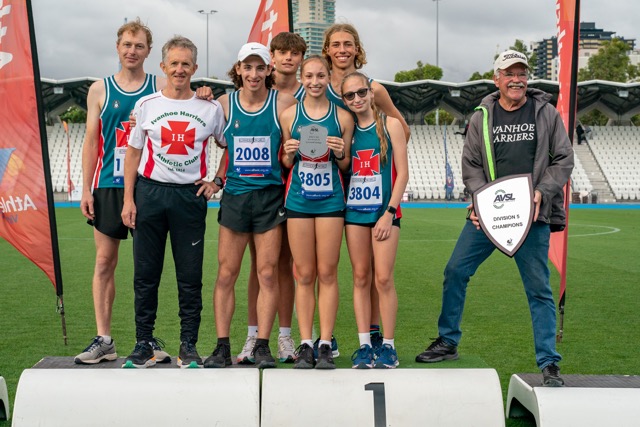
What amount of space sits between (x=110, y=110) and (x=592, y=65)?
243ft

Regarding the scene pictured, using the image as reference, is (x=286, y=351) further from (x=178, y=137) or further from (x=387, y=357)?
(x=178, y=137)

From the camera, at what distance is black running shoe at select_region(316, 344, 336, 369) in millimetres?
4719

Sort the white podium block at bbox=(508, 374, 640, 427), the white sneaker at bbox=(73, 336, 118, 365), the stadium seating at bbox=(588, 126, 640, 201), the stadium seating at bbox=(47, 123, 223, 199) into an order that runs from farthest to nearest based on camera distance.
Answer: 1. the stadium seating at bbox=(47, 123, 223, 199)
2. the stadium seating at bbox=(588, 126, 640, 201)
3. the white sneaker at bbox=(73, 336, 118, 365)
4. the white podium block at bbox=(508, 374, 640, 427)

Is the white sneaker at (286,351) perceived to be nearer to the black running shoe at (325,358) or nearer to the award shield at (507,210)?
the black running shoe at (325,358)

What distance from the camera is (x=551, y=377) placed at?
473 centimetres

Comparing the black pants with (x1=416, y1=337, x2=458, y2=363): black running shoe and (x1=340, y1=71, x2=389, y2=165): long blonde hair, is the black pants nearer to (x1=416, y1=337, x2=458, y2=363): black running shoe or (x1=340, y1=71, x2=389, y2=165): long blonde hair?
(x1=340, y1=71, x2=389, y2=165): long blonde hair

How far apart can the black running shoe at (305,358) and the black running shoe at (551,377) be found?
1.25 metres

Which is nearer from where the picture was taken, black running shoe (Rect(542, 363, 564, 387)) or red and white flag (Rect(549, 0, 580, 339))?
black running shoe (Rect(542, 363, 564, 387))

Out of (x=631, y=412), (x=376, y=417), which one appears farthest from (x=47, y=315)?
(x=631, y=412)

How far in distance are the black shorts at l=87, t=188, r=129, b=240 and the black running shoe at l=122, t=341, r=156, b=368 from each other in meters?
0.72

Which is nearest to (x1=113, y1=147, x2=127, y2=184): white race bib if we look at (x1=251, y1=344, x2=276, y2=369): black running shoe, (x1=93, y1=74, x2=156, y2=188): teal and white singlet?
(x1=93, y1=74, x2=156, y2=188): teal and white singlet

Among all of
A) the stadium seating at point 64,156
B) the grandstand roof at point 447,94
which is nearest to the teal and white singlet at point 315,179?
the grandstand roof at point 447,94

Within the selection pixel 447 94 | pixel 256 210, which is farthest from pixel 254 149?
pixel 447 94

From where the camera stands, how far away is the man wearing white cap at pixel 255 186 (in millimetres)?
5016
